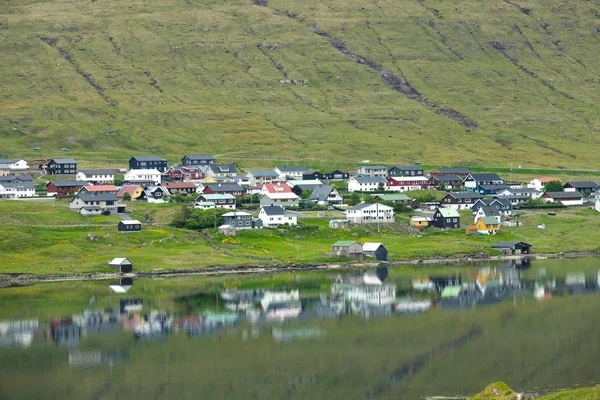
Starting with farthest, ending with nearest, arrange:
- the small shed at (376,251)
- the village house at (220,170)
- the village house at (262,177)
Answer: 1. the village house at (220,170)
2. the village house at (262,177)
3. the small shed at (376,251)

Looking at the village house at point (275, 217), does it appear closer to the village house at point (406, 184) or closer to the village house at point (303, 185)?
the village house at point (303, 185)

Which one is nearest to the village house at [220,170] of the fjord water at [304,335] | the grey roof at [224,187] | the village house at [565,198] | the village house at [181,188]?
the village house at [181,188]

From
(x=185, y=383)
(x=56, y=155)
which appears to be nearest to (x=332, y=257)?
(x=185, y=383)

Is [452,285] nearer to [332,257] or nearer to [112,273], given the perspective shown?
[332,257]

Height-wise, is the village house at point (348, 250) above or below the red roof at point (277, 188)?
below

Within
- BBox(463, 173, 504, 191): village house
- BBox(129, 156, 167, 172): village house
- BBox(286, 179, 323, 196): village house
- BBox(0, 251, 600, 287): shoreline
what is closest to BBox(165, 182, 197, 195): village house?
BBox(286, 179, 323, 196): village house

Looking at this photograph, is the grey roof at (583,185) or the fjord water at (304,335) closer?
the fjord water at (304,335)
